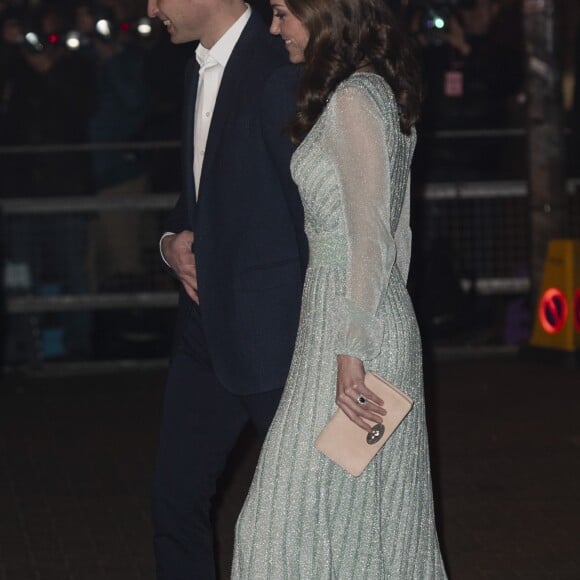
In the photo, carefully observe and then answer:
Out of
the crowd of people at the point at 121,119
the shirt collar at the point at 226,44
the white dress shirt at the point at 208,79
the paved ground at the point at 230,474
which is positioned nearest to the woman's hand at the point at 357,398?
the white dress shirt at the point at 208,79

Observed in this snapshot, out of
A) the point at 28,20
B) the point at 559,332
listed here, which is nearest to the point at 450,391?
the point at 559,332

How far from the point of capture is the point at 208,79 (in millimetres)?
4016

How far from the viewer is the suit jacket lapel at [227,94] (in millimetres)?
3854

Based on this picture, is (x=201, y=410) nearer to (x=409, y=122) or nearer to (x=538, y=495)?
(x=409, y=122)

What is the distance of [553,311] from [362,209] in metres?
6.38

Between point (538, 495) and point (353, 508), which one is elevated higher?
point (353, 508)

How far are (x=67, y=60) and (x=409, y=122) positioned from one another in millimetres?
7067

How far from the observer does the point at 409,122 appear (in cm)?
348

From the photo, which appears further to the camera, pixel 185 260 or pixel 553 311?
pixel 553 311

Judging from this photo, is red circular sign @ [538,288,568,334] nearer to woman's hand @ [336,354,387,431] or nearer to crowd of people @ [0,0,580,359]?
crowd of people @ [0,0,580,359]

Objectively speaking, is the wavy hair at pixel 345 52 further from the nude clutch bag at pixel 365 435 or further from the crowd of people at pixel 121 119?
the crowd of people at pixel 121 119

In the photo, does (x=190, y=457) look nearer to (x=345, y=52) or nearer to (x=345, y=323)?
(x=345, y=323)

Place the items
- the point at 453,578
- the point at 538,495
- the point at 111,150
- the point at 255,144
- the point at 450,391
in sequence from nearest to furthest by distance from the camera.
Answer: the point at 255,144 < the point at 453,578 < the point at 538,495 < the point at 450,391 < the point at 111,150

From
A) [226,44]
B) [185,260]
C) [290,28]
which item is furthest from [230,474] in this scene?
[290,28]
